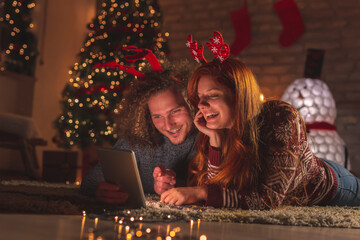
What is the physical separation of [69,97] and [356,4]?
2763 mm

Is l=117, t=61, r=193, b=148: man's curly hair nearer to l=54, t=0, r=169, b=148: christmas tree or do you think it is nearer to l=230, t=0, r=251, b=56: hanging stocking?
l=54, t=0, r=169, b=148: christmas tree

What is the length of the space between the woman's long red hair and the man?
33 cm

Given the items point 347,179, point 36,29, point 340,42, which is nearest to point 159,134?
point 347,179

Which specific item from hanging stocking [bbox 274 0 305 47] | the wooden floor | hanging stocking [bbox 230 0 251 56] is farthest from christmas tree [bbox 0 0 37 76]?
the wooden floor

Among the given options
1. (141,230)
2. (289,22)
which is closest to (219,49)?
(141,230)

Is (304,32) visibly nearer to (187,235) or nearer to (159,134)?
(159,134)

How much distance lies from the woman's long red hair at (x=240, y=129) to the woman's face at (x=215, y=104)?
0.06ft

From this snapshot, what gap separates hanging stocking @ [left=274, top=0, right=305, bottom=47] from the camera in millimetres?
4145

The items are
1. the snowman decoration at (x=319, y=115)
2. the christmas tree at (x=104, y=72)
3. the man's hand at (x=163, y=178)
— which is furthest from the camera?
the christmas tree at (x=104, y=72)

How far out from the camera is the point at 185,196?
5.00 feet

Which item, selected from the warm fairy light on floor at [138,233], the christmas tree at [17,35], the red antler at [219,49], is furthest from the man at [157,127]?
the christmas tree at [17,35]

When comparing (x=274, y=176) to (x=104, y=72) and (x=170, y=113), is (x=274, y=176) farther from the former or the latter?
(x=104, y=72)

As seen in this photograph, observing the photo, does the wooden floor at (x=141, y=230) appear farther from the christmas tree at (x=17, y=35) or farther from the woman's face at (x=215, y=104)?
the christmas tree at (x=17, y=35)

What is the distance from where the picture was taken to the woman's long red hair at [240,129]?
155cm
